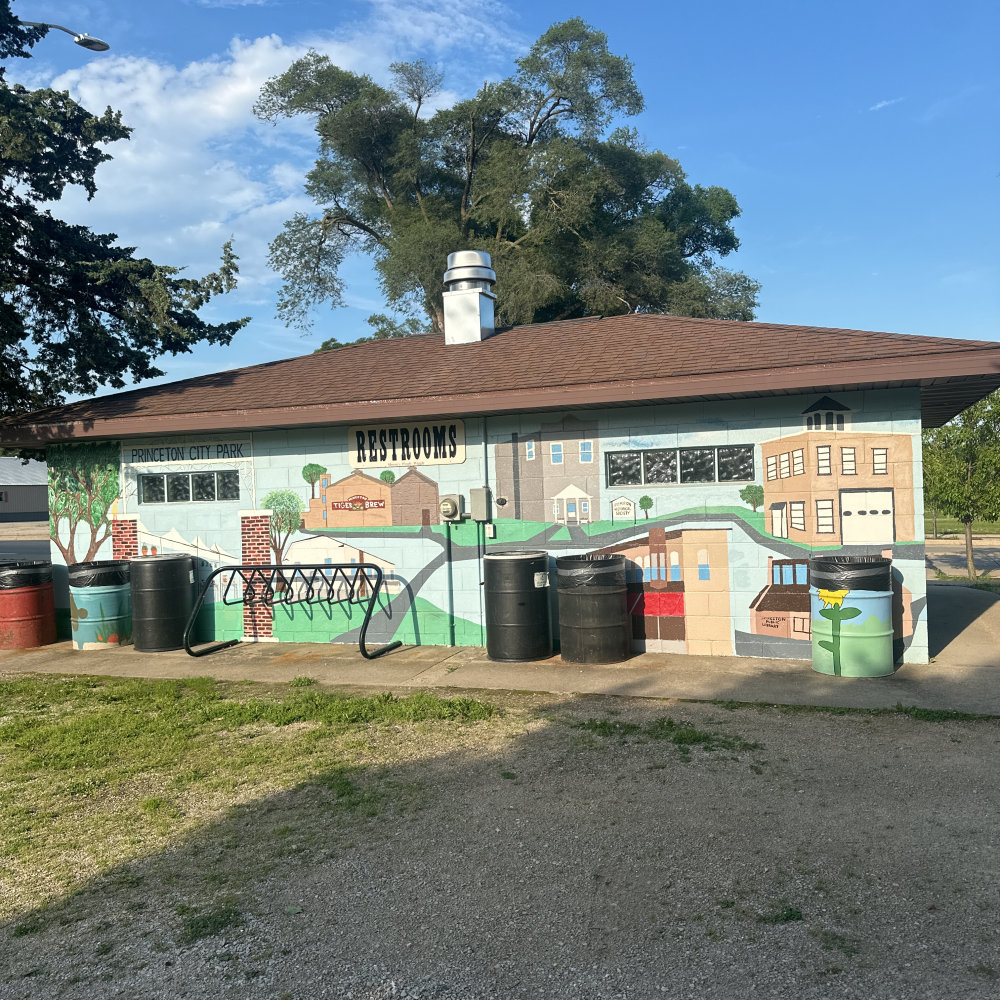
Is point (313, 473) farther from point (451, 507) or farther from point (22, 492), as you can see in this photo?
point (22, 492)

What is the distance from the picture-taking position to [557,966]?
3.44 meters

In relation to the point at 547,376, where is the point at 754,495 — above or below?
below

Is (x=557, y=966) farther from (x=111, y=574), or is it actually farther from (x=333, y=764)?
(x=111, y=574)

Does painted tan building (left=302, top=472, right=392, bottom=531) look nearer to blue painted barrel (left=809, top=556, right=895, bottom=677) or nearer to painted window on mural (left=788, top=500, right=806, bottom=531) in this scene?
painted window on mural (left=788, top=500, right=806, bottom=531)

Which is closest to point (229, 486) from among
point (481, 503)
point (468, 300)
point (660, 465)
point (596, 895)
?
point (481, 503)

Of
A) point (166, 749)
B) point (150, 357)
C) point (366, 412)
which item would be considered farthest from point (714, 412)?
point (150, 357)

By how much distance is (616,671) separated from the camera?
859 cm

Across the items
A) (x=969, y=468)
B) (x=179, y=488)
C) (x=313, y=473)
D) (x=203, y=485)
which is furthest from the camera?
(x=969, y=468)

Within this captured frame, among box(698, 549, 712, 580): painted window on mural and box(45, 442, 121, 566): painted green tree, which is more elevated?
box(45, 442, 121, 566): painted green tree

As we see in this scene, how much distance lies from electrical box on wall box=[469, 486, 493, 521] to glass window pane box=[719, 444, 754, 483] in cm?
265

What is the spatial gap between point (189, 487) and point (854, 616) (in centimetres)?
822

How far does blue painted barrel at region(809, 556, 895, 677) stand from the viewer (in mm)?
7773

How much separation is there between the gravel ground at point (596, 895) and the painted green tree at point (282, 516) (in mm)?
5566

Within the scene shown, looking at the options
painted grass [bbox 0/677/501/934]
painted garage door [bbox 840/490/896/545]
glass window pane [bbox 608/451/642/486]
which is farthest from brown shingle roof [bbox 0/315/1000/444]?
painted grass [bbox 0/677/501/934]
